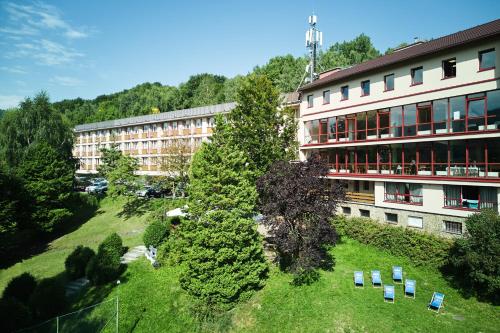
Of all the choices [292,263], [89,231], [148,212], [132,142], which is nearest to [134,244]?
[148,212]

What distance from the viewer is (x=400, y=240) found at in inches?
836

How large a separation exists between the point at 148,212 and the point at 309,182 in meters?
24.1

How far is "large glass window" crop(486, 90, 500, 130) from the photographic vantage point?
19.5 meters

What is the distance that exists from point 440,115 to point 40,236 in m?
42.2

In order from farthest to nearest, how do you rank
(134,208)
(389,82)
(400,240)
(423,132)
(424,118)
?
(134,208) < (389,82) < (424,118) < (423,132) < (400,240)

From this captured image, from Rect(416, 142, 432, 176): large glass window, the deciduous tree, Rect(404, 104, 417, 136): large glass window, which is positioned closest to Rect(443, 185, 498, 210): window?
Rect(416, 142, 432, 176): large glass window

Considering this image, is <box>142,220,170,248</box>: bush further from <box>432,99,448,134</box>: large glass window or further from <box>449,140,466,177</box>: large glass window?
<box>432,99,448,134</box>: large glass window

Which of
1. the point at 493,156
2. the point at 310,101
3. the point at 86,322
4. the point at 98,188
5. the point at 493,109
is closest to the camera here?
the point at 86,322

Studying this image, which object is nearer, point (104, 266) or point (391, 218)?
point (104, 266)

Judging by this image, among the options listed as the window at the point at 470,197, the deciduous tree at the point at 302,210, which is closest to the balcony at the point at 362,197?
the window at the point at 470,197

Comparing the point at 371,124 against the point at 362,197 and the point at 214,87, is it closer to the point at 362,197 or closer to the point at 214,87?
the point at 362,197

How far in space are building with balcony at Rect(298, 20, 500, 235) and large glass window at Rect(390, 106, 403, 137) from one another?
0.26ft

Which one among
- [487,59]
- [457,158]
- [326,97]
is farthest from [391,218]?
[326,97]

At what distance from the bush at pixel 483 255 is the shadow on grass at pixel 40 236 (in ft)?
119
